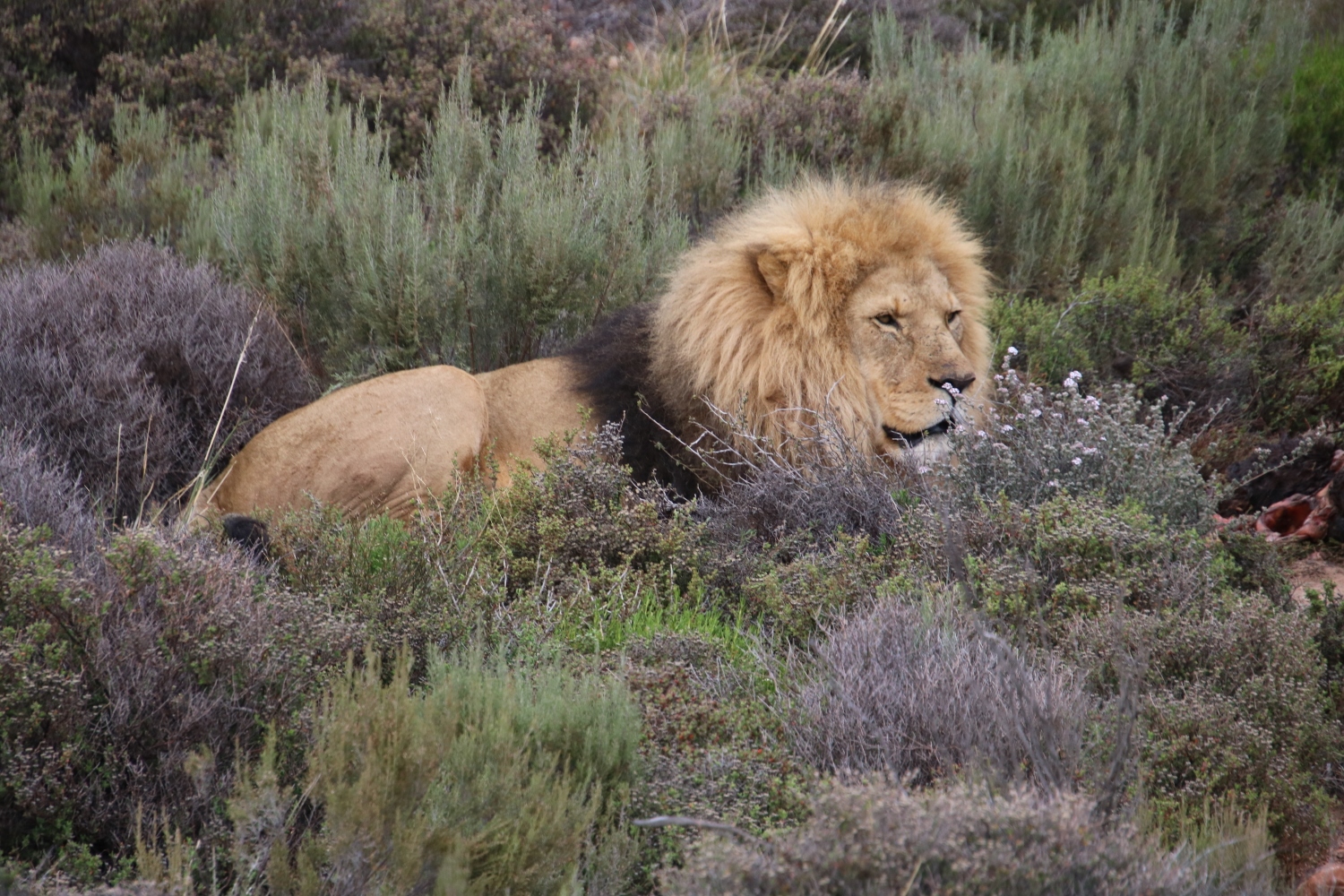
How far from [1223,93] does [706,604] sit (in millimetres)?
6533

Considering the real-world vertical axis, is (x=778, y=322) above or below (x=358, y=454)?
above

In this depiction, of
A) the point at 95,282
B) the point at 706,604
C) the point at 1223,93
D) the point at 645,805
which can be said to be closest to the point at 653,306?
the point at 706,604

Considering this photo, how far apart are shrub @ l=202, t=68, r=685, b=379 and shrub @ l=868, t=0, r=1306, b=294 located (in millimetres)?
2339

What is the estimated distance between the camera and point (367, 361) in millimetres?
5793

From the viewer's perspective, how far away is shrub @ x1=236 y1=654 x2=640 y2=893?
84.1 inches

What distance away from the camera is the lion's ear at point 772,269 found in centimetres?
473

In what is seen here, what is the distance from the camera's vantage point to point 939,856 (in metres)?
1.93

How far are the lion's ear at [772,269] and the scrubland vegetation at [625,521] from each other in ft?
2.54

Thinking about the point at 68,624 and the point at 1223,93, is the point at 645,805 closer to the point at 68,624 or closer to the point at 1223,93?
the point at 68,624

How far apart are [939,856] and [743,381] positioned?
9.69 feet

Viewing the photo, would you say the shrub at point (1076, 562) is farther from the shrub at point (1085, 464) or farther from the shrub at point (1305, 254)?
the shrub at point (1305, 254)

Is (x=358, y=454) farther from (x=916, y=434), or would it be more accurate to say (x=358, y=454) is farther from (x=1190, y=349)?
(x=1190, y=349)

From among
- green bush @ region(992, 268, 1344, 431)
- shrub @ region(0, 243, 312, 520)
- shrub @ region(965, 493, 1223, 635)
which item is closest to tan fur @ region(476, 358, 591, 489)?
shrub @ region(0, 243, 312, 520)

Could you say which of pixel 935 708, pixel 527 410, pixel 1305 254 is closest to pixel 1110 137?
pixel 1305 254
